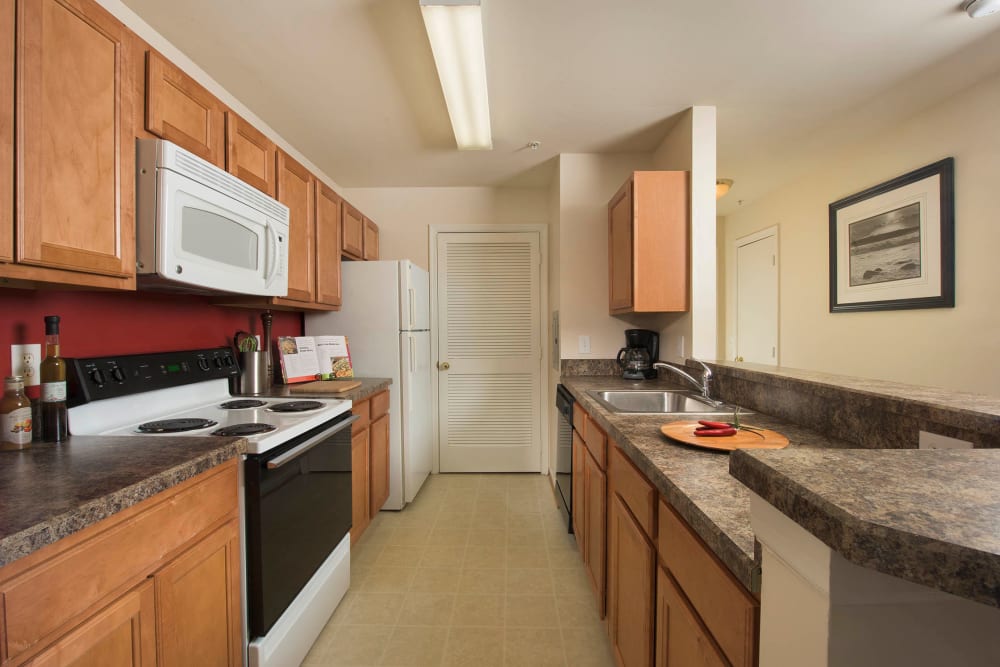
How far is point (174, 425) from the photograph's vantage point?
1390 mm

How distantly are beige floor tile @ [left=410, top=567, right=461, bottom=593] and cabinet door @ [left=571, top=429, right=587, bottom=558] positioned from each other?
25.3 inches

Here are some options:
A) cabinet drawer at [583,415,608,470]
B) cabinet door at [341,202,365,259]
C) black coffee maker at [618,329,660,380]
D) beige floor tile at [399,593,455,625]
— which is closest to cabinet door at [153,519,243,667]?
beige floor tile at [399,593,455,625]

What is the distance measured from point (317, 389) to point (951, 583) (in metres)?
2.26

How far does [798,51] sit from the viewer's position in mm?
1716

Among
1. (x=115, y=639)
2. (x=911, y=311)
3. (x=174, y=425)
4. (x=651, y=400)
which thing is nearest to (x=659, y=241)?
(x=651, y=400)

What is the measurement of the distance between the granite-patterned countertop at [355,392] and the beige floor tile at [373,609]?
3.03ft

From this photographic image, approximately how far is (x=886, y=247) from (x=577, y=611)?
2.81m

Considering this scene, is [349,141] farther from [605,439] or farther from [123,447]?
[605,439]

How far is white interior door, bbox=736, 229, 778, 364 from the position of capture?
362 cm

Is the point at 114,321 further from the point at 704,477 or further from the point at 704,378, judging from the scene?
the point at 704,378

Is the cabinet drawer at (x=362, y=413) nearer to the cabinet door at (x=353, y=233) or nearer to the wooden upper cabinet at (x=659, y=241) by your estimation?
the cabinet door at (x=353, y=233)

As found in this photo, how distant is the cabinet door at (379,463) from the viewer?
238 cm

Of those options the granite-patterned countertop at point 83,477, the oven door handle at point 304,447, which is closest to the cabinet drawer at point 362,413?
the oven door handle at point 304,447

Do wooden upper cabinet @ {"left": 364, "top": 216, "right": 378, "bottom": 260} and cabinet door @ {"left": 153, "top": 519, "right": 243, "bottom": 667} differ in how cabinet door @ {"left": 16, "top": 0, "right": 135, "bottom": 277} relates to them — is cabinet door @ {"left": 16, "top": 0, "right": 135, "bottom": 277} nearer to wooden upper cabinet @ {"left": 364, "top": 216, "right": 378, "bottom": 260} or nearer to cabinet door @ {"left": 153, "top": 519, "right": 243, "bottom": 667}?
cabinet door @ {"left": 153, "top": 519, "right": 243, "bottom": 667}
